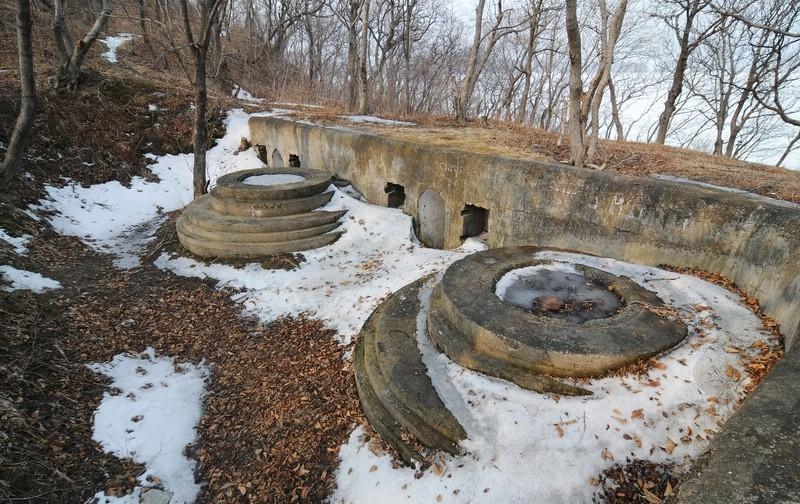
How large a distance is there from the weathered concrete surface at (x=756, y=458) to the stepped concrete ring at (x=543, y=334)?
1.38 metres

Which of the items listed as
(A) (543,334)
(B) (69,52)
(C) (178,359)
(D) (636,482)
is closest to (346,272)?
(C) (178,359)

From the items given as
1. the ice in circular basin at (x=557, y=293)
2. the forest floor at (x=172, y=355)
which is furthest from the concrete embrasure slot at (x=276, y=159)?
the ice in circular basin at (x=557, y=293)

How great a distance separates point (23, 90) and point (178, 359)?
16.3 feet

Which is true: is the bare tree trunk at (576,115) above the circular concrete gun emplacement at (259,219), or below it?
above

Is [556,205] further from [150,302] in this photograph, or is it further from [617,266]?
[150,302]

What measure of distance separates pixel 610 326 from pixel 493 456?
179 cm

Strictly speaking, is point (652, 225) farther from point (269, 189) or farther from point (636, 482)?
point (269, 189)

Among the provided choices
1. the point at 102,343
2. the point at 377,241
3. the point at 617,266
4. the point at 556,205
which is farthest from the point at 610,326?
the point at 102,343

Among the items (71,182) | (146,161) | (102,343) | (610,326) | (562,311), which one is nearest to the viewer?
(610,326)

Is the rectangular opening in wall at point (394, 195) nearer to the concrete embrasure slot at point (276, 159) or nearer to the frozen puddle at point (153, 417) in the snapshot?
the concrete embrasure slot at point (276, 159)

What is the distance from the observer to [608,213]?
5984 millimetres

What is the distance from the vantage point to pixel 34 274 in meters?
6.59

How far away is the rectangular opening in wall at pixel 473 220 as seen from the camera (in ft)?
26.0

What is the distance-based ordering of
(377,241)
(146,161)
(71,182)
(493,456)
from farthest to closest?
(146,161)
(71,182)
(377,241)
(493,456)
